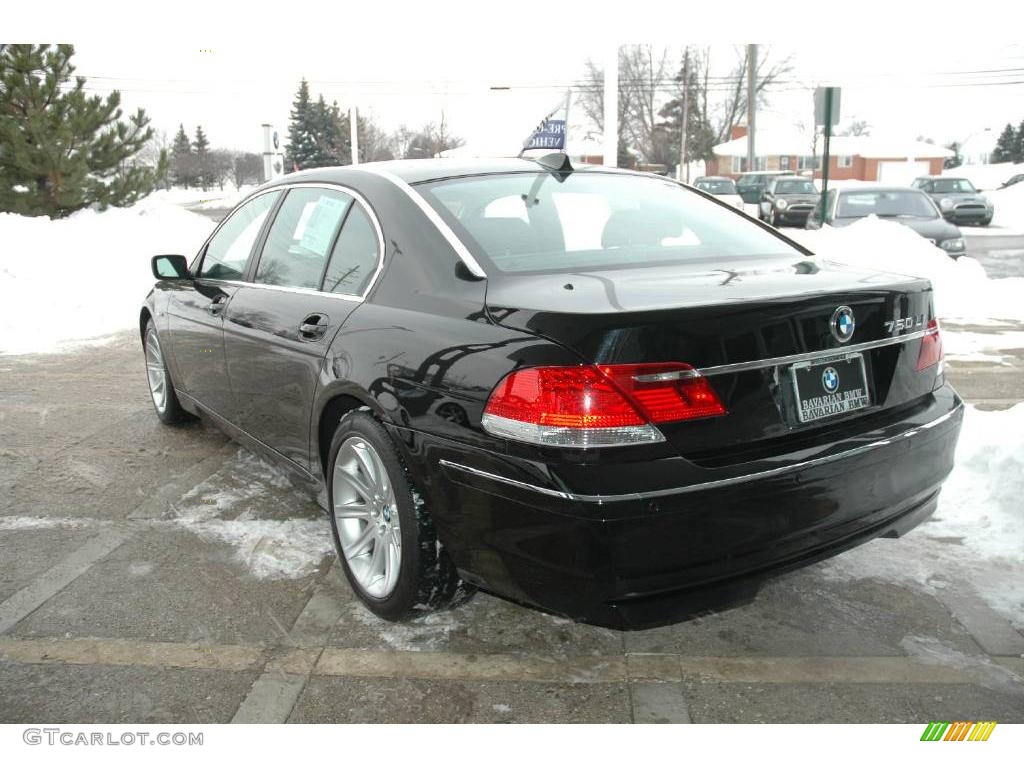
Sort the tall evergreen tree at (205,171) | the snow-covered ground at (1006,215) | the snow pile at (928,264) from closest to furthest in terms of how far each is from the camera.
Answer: the snow pile at (928,264), the snow-covered ground at (1006,215), the tall evergreen tree at (205,171)

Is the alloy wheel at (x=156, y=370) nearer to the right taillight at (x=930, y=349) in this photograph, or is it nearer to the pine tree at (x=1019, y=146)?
the right taillight at (x=930, y=349)

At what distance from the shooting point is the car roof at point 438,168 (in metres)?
3.42

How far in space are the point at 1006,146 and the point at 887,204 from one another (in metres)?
73.2

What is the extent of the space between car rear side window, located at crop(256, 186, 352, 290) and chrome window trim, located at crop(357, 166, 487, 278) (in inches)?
8.4

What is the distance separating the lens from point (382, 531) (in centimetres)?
299

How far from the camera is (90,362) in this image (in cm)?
779

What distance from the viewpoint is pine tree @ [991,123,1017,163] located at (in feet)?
247

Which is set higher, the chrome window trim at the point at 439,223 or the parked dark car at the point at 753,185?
the parked dark car at the point at 753,185

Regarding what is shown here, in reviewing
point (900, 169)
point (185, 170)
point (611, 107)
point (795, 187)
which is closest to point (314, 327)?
point (611, 107)

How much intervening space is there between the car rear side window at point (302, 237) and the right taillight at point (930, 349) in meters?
2.12

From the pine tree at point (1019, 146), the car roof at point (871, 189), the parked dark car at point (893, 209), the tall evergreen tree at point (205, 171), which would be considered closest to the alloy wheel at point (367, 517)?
the parked dark car at point (893, 209)

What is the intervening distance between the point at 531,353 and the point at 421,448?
1.69 feet

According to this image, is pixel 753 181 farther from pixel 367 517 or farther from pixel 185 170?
pixel 185 170
